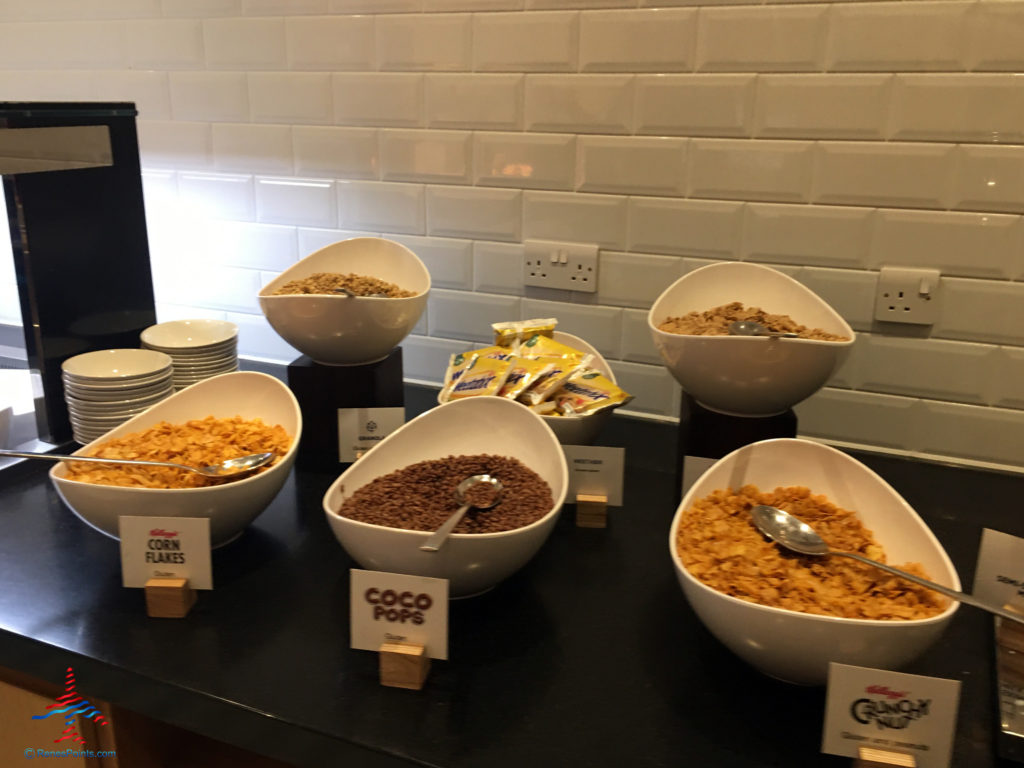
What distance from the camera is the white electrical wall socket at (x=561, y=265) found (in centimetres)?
151

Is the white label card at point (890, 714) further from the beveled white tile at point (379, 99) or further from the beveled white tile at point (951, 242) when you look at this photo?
the beveled white tile at point (379, 99)

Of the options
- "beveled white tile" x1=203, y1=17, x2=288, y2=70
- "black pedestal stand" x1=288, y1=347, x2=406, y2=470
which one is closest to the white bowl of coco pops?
"black pedestal stand" x1=288, y1=347, x2=406, y2=470

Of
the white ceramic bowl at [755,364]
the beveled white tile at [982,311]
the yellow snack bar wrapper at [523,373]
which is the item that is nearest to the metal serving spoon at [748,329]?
the white ceramic bowl at [755,364]

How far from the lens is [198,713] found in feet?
2.72

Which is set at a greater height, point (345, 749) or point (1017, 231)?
point (1017, 231)

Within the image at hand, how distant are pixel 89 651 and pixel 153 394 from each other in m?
0.52

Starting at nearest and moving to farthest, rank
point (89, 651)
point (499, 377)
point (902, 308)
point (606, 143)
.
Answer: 1. point (89, 651)
2. point (499, 377)
3. point (902, 308)
4. point (606, 143)

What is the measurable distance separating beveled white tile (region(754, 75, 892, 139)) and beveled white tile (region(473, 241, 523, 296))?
0.48m

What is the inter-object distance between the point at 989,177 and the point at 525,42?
777mm

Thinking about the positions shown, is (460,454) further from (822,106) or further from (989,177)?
(989,177)

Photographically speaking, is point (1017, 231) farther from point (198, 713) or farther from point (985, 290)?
point (198, 713)

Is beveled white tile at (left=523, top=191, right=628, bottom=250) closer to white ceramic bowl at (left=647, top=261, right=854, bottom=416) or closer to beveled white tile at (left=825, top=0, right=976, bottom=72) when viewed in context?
white ceramic bowl at (left=647, top=261, right=854, bottom=416)

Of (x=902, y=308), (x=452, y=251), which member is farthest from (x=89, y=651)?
(x=902, y=308)

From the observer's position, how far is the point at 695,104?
1363 mm
